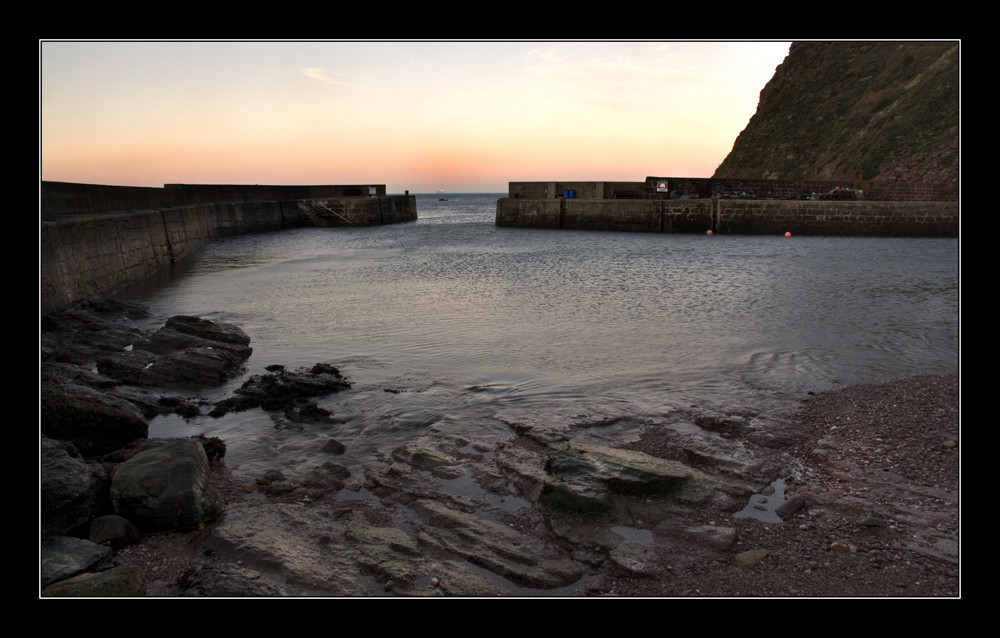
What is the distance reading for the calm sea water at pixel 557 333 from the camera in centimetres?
620

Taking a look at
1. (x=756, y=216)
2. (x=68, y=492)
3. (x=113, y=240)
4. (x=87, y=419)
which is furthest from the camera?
(x=756, y=216)


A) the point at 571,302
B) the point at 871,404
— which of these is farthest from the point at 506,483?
the point at 571,302

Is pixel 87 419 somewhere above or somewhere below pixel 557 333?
below

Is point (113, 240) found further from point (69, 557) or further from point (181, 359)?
point (69, 557)

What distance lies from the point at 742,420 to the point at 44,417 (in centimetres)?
590

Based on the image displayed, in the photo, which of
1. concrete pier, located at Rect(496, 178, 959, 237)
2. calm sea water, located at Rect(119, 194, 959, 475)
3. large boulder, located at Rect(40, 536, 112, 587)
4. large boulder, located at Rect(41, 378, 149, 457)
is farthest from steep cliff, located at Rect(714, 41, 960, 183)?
large boulder, located at Rect(40, 536, 112, 587)

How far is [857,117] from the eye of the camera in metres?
50.1

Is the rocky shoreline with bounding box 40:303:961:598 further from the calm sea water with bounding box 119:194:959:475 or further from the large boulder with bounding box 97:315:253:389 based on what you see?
the large boulder with bounding box 97:315:253:389

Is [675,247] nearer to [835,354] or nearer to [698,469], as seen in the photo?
[835,354]

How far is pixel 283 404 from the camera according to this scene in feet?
21.1

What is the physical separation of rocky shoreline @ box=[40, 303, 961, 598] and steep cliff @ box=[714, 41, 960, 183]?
39315 mm

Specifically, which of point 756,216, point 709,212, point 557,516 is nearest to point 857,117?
point 756,216

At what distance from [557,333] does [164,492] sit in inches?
274

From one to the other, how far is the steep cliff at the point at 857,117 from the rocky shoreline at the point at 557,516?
39.3 m
